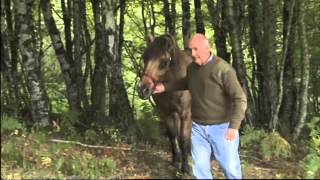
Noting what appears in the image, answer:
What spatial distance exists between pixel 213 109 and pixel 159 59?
7.15 ft

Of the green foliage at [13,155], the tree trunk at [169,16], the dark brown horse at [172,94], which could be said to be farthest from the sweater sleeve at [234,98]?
the tree trunk at [169,16]

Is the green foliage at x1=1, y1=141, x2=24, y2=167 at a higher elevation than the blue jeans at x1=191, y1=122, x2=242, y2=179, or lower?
lower

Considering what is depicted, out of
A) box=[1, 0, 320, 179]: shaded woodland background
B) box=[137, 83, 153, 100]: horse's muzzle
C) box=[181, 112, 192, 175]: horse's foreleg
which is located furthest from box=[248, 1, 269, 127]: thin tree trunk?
box=[137, 83, 153, 100]: horse's muzzle

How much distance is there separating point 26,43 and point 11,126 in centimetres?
210

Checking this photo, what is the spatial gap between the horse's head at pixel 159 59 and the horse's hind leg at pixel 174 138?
3.12ft

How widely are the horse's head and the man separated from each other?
5.30ft

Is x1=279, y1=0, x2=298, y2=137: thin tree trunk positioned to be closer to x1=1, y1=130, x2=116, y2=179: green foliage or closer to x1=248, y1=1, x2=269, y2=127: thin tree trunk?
x1=248, y1=1, x2=269, y2=127: thin tree trunk

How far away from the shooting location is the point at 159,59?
8.28 metres

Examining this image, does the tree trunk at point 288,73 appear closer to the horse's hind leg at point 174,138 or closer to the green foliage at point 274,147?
the green foliage at point 274,147

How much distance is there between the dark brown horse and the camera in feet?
26.8

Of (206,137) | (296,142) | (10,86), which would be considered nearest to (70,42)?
(10,86)

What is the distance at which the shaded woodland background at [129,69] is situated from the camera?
33.9 feet

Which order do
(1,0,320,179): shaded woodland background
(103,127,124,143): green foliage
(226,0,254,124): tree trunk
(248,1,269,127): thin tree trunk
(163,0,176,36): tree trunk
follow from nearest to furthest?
(103,127,124,143): green foliage < (1,0,320,179): shaded woodland background < (226,0,254,124): tree trunk < (248,1,269,127): thin tree trunk < (163,0,176,36): tree trunk

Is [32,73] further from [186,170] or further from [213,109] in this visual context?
[213,109]
